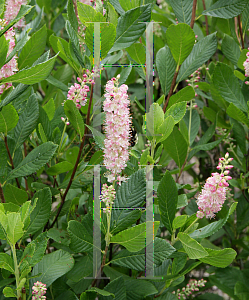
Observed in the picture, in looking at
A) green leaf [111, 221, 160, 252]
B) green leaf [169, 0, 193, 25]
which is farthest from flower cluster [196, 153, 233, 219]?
green leaf [169, 0, 193, 25]

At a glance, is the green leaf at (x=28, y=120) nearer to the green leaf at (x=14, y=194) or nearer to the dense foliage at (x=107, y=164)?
the dense foliage at (x=107, y=164)

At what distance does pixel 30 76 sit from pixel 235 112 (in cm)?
51

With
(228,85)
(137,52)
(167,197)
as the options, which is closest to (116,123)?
(167,197)

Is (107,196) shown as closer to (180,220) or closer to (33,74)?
(180,220)

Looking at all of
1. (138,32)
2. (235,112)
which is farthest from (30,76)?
(235,112)

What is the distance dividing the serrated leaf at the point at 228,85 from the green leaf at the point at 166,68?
121 mm

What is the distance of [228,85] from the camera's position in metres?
0.91

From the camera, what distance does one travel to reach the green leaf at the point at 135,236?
601mm

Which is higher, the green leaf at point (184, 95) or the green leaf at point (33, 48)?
the green leaf at point (33, 48)

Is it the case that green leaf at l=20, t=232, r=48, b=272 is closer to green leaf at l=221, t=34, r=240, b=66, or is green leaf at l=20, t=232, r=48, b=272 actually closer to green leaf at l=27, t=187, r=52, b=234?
green leaf at l=27, t=187, r=52, b=234

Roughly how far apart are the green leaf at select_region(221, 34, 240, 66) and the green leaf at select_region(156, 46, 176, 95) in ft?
0.79

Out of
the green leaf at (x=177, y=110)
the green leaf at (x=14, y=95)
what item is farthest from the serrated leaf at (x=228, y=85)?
the green leaf at (x=14, y=95)

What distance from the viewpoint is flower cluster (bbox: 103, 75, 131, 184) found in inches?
24.1

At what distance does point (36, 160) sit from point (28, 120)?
10 cm
